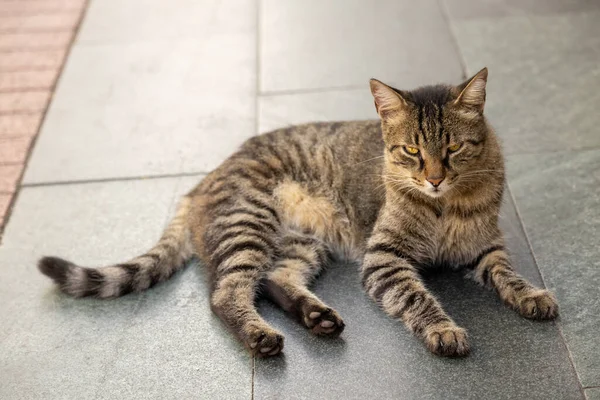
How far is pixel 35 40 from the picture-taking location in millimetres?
5504

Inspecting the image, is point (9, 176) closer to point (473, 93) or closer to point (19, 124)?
point (19, 124)

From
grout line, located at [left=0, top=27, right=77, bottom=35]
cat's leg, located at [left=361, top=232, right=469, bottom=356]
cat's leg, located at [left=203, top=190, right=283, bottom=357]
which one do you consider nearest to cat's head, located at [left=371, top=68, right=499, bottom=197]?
cat's leg, located at [left=361, top=232, right=469, bottom=356]

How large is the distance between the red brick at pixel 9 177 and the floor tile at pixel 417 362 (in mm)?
1860

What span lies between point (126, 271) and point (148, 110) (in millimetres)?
1778

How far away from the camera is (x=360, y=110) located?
4.53 metres

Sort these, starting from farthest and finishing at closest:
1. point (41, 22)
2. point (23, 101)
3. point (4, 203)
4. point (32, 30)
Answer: point (41, 22) → point (32, 30) → point (23, 101) → point (4, 203)

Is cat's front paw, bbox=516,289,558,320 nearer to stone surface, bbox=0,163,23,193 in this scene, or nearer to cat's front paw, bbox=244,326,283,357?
cat's front paw, bbox=244,326,283,357

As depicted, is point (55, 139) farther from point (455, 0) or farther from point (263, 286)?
point (455, 0)

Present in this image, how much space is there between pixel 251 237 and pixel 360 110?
1.57 meters

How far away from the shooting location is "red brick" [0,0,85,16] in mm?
5888

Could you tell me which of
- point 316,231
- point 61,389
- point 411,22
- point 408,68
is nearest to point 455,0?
point 411,22

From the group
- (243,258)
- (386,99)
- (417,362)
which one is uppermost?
(386,99)

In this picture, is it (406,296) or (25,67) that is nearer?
(406,296)

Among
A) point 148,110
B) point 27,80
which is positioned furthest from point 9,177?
point 27,80
